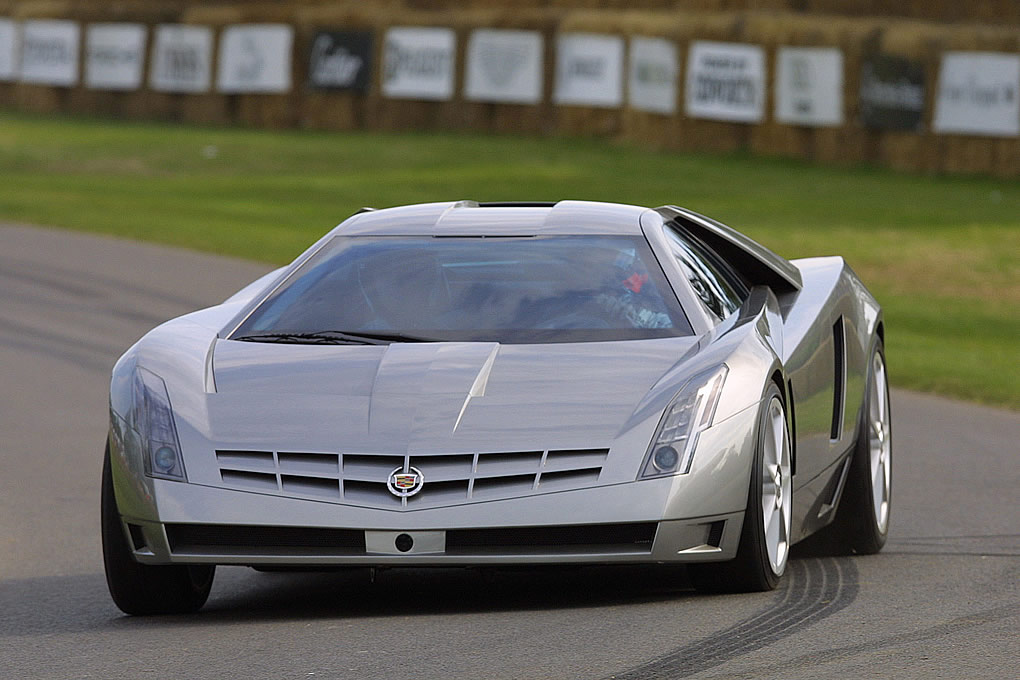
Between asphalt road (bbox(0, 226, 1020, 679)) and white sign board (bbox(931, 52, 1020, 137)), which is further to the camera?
white sign board (bbox(931, 52, 1020, 137))

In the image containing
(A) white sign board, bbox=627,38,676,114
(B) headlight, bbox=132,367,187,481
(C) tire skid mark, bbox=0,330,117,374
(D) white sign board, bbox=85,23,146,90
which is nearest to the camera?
(B) headlight, bbox=132,367,187,481

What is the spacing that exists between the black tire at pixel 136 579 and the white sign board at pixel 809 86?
80.0ft

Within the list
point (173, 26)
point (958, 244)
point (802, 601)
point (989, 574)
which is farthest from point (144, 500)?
point (173, 26)

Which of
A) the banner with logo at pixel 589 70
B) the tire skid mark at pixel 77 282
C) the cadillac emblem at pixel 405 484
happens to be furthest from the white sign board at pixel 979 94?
the cadillac emblem at pixel 405 484

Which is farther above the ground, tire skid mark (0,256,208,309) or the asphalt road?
the asphalt road

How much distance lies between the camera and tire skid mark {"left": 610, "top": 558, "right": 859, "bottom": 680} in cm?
500

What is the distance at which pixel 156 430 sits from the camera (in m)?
5.86

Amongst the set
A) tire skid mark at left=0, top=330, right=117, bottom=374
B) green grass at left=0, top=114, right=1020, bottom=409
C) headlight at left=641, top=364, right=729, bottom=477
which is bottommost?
green grass at left=0, top=114, right=1020, bottom=409

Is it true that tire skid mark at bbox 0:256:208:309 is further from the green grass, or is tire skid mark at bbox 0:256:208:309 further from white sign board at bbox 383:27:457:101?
white sign board at bbox 383:27:457:101

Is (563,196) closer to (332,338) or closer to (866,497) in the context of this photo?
(866,497)

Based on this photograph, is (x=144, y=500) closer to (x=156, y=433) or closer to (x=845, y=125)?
(x=156, y=433)

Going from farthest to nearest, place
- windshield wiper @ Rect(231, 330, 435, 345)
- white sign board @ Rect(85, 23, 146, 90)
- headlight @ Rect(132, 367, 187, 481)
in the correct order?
white sign board @ Rect(85, 23, 146, 90) < windshield wiper @ Rect(231, 330, 435, 345) < headlight @ Rect(132, 367, 187, 481)

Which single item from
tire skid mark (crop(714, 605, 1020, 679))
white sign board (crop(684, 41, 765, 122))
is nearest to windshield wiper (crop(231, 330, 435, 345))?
tire skid mark (crop(714, 605, 1020, 679))

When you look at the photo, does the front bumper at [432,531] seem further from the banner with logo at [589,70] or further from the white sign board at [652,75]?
the banner with logo at [589,70]
